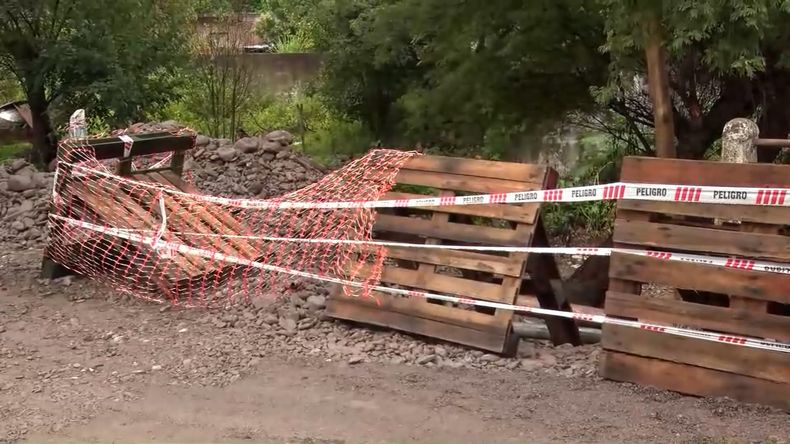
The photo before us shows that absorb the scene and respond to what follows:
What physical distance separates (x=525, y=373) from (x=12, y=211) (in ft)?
22.8

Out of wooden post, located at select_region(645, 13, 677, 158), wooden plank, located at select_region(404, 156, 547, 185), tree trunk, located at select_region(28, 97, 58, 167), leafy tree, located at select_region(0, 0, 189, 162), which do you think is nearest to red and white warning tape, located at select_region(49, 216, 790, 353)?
wooden plank, located at select_region(404, 156, 547, 185)

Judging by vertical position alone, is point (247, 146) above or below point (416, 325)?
above

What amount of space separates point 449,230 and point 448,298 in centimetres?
51

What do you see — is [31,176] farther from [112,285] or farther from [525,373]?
[525,373]

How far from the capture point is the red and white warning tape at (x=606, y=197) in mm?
4379

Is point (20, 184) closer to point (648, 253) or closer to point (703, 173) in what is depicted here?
point (648, 253)

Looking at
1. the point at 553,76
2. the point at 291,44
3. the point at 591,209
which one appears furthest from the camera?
the point at 291,44

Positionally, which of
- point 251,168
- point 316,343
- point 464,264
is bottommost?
point 316,343

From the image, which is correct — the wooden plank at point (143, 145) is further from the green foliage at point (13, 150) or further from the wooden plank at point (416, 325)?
the green foliage at point (13, 150)

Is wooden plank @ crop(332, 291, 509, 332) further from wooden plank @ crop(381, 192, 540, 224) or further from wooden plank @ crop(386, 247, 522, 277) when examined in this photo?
wooden plank @ crop(381, 192, 540, 224)

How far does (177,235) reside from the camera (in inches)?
271

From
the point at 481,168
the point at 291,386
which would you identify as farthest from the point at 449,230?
the point at 291,386

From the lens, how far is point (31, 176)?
10.4 metres

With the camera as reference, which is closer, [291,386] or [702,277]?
[702,277]
